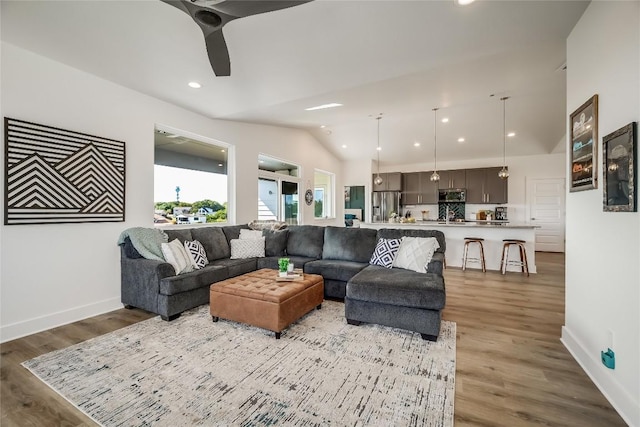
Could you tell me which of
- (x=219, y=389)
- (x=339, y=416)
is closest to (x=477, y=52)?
(x=339, y=416)

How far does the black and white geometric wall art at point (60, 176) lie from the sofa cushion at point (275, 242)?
6.40 ft

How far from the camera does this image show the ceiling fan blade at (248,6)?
5.31ft

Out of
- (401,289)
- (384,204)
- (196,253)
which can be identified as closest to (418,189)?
(384,204)

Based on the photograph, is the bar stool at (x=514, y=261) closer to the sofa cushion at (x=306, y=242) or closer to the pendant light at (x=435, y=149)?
the pendant light at (x=435, y=149)

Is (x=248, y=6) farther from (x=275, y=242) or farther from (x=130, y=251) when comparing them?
(x=275, y=242)

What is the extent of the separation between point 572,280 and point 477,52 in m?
2.37

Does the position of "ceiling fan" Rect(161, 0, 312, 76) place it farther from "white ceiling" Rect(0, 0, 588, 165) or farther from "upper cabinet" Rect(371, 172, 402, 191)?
"upper cabinet" Rect(371, 172, 402, 191)

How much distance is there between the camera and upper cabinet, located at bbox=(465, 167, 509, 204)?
7.45 meters

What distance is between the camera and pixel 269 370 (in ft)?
6.56

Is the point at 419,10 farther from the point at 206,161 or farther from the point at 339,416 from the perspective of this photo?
the point at 206,161

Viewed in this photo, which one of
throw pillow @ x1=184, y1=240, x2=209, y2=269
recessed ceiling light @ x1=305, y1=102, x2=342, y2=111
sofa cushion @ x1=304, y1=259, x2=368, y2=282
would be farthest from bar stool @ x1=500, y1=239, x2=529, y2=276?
throw pillow @ x1=184, y1=240, x2=209, y2=269

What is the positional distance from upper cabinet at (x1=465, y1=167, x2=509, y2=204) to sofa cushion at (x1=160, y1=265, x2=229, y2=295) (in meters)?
7.06

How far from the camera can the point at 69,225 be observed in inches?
116

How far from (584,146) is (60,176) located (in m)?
4.76
